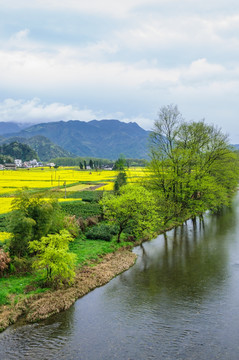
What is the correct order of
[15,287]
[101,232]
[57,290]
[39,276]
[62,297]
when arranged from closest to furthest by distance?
1. [62,297]
2. [15,287]
3. [57,290]
4. [39,276]
5. [101,232]

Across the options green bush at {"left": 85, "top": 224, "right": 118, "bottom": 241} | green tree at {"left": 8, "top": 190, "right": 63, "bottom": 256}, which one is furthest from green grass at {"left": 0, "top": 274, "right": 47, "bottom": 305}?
green bush at {"left": 85, "top": 224, "right": 118, "bottom": 241}

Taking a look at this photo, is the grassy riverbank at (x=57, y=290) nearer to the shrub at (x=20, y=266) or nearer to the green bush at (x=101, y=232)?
the shrub at (x=20, y=266)

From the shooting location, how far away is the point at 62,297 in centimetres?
1869

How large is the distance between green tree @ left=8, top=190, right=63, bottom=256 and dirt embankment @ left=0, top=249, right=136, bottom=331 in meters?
4.69

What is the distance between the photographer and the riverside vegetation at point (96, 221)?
19609 mm

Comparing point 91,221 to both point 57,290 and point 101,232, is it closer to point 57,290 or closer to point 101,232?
point 101,232

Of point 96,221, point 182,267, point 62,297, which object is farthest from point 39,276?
point 96,221

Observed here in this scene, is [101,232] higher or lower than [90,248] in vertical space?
higher

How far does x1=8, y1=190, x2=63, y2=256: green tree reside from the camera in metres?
21.6

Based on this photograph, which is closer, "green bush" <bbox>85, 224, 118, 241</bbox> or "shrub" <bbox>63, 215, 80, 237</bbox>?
"shrub" <bbox>63, 215, 80, 237</bbox>

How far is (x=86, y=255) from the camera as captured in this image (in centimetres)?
2627

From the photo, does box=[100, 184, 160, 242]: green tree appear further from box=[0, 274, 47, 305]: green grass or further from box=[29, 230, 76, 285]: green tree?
box=[0, 274, 47, 305]: green grass

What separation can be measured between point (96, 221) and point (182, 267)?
15668 millimetres

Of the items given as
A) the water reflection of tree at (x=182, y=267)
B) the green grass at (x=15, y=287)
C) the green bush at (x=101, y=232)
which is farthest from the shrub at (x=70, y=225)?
the green grass at (x=15, y=287)
